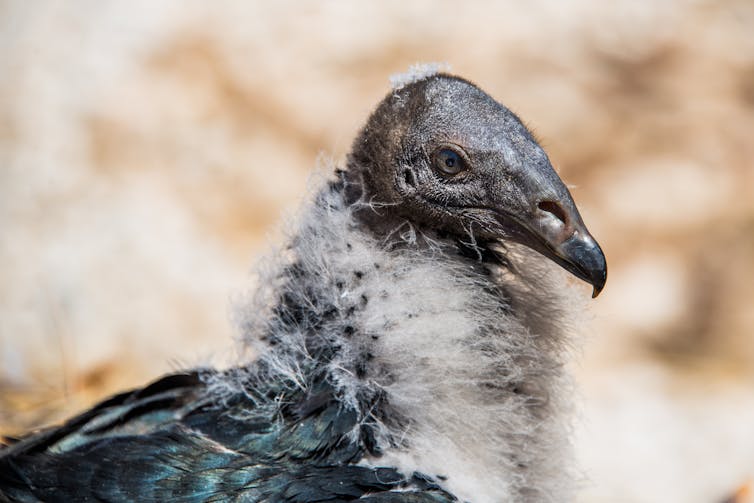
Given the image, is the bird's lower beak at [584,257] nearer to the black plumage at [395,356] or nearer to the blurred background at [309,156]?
the black plumage at [395,356]

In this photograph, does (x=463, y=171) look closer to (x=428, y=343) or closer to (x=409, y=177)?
(x=409, y=177)

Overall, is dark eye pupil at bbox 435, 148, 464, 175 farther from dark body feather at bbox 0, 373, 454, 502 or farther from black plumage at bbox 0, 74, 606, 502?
dark body feather at bbox 0, 373, 454, 502

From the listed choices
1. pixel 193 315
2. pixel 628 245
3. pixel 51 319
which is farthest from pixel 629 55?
pixel 51 319

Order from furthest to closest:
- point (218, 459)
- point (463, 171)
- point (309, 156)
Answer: point (309, 156)
point (463, 171)
point (218, 459)

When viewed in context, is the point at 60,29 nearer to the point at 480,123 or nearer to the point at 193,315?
the point at 193,315

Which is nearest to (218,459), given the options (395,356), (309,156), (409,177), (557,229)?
(395,356)

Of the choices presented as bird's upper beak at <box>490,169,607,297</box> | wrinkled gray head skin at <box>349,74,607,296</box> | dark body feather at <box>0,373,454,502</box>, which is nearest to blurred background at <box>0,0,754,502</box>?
dark body feather at <box>0,373,454,502</box>
